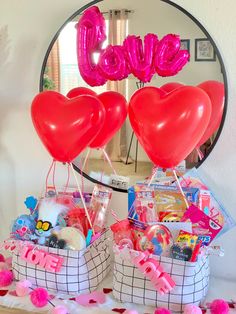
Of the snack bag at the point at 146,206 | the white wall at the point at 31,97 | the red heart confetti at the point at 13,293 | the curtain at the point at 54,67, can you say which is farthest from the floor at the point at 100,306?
the curtain at the point at 54,67

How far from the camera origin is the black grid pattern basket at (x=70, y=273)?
1256 mm

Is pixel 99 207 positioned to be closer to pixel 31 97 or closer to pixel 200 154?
pixel 200 154

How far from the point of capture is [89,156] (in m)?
1.52

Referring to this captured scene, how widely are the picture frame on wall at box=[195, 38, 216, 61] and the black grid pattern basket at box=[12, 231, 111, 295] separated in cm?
67

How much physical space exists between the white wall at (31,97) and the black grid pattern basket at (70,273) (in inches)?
10.8

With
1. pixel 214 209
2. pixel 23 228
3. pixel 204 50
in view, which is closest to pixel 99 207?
pixel 23 228

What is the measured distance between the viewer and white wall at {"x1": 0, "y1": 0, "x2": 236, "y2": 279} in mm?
1325

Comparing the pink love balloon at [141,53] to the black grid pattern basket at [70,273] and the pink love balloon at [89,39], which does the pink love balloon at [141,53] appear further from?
the black grid pattern basket at [70,273]

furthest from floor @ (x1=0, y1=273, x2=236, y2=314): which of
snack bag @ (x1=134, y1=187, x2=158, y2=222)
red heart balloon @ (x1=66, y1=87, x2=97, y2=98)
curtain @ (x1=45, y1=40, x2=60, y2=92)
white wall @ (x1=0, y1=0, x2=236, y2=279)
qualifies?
curtain @ (x1=45, y1=40, x2=60, y2=92)

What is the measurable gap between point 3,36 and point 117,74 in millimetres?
607

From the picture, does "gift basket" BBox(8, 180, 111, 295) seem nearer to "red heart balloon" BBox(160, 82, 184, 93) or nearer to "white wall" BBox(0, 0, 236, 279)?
"white wall" BBox(0, 0, 236, 279)

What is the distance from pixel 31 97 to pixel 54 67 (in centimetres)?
15

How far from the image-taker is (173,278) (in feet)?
3.81

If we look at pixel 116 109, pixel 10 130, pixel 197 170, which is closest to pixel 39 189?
pixel 10 130
